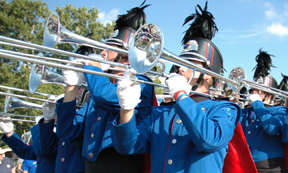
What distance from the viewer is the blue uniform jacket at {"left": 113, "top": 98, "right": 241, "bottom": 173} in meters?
1.82

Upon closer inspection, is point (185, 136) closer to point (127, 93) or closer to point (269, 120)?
point (127, 93)

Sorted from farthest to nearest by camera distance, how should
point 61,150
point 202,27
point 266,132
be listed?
point 266,132
point 61,150
point 202,27

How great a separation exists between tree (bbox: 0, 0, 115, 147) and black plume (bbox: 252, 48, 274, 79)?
1234cm

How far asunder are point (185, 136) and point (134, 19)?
164 centimetres

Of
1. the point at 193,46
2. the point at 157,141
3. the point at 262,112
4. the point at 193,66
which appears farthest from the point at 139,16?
the point at 262,112

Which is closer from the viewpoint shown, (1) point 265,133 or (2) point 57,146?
(2) point 57,146

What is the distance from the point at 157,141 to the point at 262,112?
2477mm

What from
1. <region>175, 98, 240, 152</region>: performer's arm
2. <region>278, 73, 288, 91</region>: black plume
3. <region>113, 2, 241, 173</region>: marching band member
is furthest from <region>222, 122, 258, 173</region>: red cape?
<region>278, 73, 288, 91</region>: black plume

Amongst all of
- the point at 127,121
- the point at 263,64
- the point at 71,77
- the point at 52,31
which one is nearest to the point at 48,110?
the point at 71,77

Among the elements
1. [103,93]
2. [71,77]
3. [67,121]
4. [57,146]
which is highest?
[71,77]

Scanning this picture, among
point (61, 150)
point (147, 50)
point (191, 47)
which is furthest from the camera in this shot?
point (61, 150)

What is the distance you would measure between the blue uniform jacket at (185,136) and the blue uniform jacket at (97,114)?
211mm

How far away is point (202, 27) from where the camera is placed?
281 centimetres

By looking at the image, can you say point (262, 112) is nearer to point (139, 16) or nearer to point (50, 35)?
point (139, 16)
